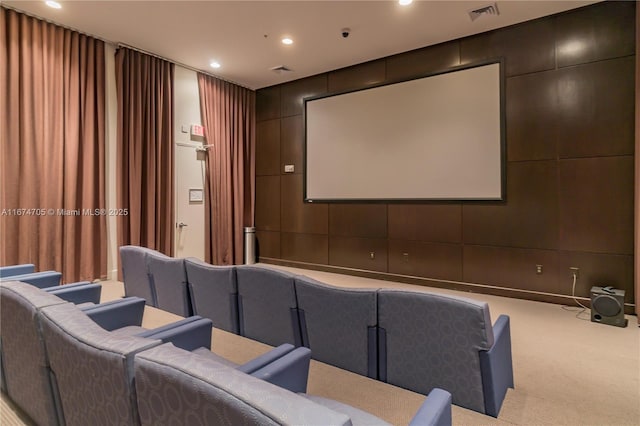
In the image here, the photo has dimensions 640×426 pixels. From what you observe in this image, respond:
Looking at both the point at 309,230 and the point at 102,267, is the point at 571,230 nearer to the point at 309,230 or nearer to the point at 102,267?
the point at 309,230

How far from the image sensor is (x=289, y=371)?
57.9 inches

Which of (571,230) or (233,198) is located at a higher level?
(233,198)

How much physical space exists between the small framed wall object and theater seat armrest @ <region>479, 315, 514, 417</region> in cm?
553

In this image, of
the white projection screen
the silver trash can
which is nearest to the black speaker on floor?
the white projection screen

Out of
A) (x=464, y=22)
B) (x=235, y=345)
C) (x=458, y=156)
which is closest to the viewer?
(x=235, y=345)

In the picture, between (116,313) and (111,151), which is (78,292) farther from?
(111,151)

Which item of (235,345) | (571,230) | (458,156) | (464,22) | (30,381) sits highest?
(464,22)

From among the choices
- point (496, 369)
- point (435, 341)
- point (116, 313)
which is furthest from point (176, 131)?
point (496, 369)

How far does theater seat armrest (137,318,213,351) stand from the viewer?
1.82 meters

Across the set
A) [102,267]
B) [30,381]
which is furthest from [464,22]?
[102,267]

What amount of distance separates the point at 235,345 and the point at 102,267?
138 inches

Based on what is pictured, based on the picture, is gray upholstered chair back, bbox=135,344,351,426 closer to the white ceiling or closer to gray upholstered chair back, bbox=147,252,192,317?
gray upholstered chair back, bbox=147,252,192,317

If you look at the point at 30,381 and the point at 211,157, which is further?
the point at 211,157

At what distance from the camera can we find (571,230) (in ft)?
14.1
